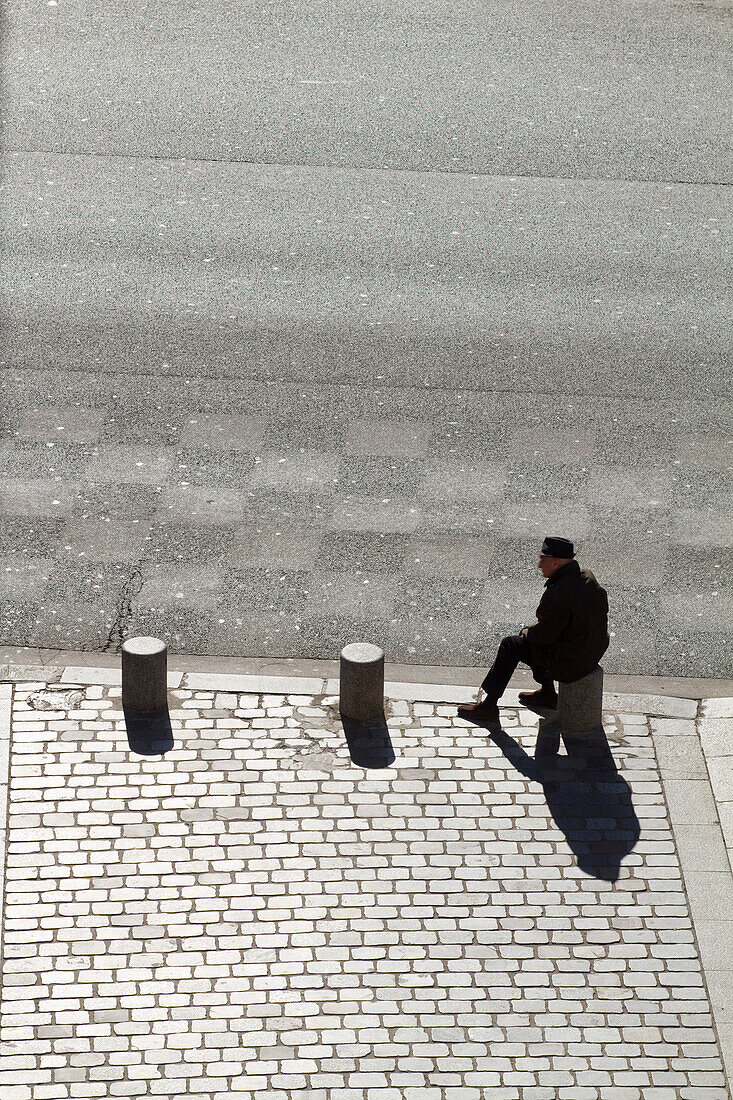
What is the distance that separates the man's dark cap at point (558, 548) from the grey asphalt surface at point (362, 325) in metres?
1.28

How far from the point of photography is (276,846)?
25.4ft

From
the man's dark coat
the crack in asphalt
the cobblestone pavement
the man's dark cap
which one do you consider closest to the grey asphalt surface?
the crack in asphalt

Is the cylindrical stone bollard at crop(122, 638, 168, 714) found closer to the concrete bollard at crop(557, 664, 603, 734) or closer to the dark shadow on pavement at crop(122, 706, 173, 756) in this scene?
the dark shadow on pavement at crop(122, 706, 173, 756)

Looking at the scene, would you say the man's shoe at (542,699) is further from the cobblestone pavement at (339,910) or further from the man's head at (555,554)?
the man's head at (555,554)

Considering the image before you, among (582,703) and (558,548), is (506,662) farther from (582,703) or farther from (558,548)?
(558,548)

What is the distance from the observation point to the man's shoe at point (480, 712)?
28.8 feet

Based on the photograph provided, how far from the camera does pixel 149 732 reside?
28.2 ft

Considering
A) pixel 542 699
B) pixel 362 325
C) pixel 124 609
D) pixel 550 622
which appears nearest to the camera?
pixel 550 622

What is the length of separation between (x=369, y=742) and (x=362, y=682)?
14.2 inches

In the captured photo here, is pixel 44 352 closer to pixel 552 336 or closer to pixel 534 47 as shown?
pixel 552 336

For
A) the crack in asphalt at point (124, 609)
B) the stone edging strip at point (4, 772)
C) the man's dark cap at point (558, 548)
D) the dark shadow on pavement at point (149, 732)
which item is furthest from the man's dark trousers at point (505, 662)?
the stone edging strip at point (4, 772)

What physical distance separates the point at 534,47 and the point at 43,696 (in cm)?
1279

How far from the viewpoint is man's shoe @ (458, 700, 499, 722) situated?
877 cm

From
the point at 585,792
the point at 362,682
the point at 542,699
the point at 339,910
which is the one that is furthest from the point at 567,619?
the point at 339,910
